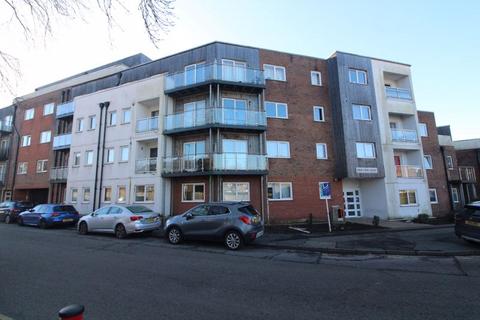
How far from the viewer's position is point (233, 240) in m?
10.2

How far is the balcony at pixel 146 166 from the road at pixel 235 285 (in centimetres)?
1011

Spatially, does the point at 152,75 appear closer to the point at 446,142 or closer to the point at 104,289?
the point at 104,289

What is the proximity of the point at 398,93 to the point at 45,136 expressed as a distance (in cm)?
3300

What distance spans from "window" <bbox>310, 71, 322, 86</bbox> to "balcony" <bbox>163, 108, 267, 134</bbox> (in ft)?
19.1

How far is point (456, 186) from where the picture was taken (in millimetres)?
28016

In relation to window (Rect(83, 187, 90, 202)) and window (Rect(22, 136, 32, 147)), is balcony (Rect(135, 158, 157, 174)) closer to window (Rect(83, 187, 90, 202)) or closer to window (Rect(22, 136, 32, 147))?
window (Rect(83, 187, 90, 202))

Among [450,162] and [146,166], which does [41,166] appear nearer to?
[146,166]

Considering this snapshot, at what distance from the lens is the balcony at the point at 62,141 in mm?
24416

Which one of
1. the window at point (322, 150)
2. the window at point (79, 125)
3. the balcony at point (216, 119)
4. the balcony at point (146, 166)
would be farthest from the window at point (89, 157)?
the window at point (322, 150)

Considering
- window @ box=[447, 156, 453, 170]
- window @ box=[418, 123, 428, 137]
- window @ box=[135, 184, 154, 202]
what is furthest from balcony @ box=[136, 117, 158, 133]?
window @ box=[447, 156, 453, 170]

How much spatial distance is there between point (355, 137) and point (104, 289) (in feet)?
62.6

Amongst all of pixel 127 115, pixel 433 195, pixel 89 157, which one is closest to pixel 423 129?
pixel 433 195

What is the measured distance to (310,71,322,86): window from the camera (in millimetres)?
21438

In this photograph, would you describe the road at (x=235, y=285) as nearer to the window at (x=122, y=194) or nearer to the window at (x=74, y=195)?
the window at (x=122, y=194)
